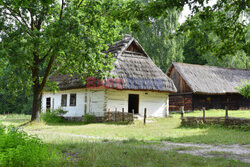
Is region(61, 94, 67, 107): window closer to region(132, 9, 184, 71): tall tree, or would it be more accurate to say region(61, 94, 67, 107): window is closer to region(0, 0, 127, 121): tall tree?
region(0, 0, 127, 121): tall tree

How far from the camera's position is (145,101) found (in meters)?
22.8

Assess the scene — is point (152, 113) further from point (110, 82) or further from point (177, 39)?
point (177, 39)

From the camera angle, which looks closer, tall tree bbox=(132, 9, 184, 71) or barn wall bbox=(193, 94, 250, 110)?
barn wall bbox=(193, 94, 250, 110)

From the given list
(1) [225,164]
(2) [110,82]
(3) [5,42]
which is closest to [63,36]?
(3) [5,42]

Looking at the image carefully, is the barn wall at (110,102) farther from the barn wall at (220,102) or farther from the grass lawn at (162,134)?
the barn wall at (220,102)

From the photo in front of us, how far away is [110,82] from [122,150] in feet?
42.5

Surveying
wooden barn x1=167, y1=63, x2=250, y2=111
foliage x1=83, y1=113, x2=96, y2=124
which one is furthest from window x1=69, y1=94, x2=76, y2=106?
wooden barn x1=167, y1=63, x2=250, y2=111

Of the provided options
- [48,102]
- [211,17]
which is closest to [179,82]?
[48,102]

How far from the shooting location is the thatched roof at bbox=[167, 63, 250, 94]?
29.0m

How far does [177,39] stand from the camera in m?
35.9

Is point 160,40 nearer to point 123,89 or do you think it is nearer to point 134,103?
point 134,103

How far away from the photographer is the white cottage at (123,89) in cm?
2073

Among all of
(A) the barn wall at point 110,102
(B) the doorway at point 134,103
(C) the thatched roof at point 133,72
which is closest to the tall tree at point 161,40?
(B) the doorway at point 134,103

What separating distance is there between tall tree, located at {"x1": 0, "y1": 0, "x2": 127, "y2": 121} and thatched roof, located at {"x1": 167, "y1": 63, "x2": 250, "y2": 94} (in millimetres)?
14059
